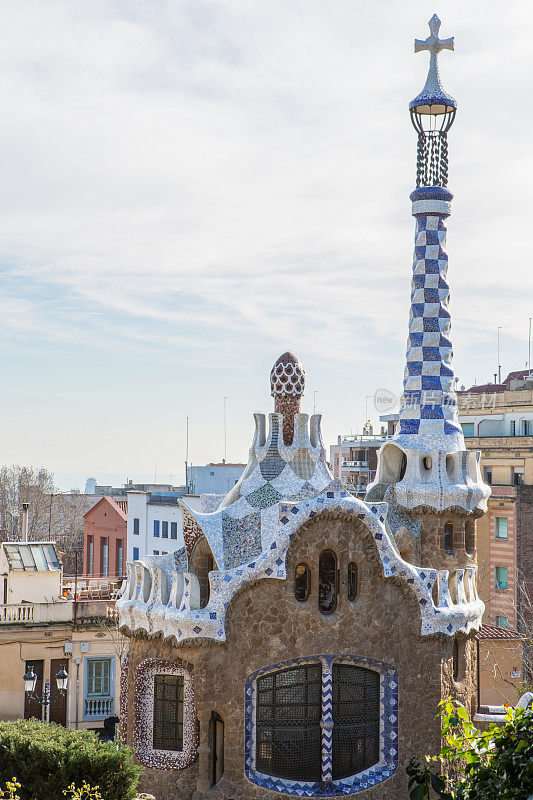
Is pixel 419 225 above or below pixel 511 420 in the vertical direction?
above

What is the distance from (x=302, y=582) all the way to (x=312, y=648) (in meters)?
1.07

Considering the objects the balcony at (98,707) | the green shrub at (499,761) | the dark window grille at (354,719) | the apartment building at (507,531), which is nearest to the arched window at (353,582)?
the dark window grille at (354,719)

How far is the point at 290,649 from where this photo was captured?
16328mm

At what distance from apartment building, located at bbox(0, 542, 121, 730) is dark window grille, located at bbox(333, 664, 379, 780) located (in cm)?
760

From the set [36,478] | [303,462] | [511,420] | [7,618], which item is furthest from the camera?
[36,478]

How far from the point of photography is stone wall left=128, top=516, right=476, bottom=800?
16.1 metres

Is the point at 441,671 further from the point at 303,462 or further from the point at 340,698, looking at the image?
the point at 303,462

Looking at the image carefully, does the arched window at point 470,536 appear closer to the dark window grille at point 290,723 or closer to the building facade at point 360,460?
the dark window grille at point 290,723

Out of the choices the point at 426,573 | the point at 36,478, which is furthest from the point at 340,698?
the point at 36,478

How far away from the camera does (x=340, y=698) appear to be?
661 inches

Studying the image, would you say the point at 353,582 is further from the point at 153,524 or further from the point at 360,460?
the point at 360,460

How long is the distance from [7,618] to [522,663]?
1263cm

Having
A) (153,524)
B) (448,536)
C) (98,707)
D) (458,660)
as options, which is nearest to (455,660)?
(458,660)

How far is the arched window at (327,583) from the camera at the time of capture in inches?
657
